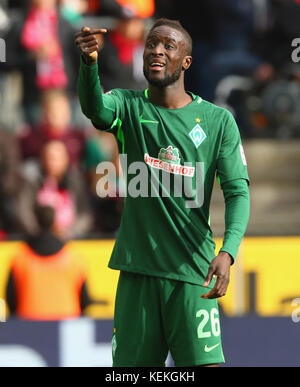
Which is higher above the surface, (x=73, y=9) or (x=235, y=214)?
(x=73, y=9)

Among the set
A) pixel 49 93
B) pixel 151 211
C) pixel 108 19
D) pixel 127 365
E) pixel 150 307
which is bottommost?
pixel 127 365

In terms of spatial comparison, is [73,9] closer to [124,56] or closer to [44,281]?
[124,56]

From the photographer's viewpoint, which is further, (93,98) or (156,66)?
(156,66)

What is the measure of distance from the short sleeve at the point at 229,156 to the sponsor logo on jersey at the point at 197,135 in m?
0.10

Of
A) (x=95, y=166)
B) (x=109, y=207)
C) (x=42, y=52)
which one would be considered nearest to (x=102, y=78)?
(x=42, y=52)

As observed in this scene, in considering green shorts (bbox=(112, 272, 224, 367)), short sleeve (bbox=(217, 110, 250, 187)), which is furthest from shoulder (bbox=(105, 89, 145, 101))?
green shorts (bbox=(112, 272, 224, 367))

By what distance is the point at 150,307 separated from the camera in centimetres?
432

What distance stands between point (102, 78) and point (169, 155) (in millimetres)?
5402

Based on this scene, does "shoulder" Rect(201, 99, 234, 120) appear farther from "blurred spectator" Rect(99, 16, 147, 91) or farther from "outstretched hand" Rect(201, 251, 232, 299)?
"blurred spectator" Rect(99, 16, 147, 91)

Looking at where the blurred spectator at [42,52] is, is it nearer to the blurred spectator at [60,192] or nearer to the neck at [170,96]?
the blurred spectator at [60,192]

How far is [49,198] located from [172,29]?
4.41 metres

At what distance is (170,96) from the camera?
14.3ft
